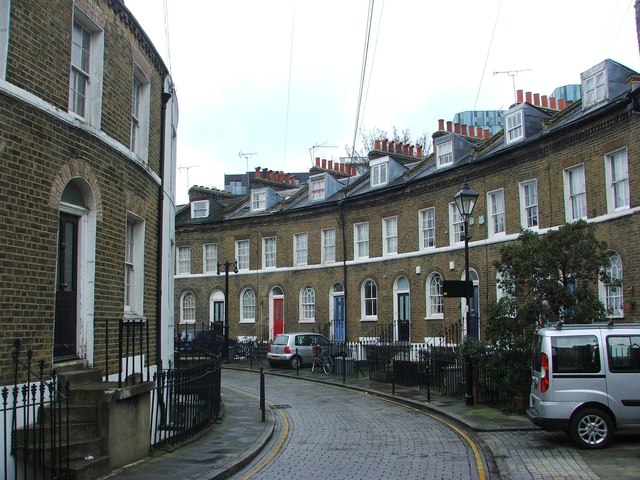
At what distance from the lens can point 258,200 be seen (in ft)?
127

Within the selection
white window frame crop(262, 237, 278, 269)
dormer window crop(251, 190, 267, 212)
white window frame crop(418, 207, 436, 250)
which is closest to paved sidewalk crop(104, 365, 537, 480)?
white window frame crop(418, 207, 436, 250)

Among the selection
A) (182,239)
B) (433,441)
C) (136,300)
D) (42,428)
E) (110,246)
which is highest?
(182,239)

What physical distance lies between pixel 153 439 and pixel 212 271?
2914 centimetres

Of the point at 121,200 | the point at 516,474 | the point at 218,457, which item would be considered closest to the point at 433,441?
the point at 516,474

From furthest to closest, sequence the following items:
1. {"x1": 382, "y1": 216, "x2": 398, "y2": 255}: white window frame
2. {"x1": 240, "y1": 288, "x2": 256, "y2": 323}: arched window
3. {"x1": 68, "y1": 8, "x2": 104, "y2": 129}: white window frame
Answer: {"x1": 240, "y1": 288, "x2": 256, "y2": 323}: arched window < {"x1": 382, "y1": 216, "x2": 398, "y2": 255}: white window frame < {"x1": 68, "y1": 8, "x2": 104, "y2": 129}: white window frame

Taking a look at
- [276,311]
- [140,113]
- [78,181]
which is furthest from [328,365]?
[78,181]

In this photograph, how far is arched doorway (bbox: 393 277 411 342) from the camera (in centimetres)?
2928

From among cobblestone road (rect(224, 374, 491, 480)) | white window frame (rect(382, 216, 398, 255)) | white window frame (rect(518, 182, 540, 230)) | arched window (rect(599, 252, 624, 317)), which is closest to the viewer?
cobblestone road (rect(224, 374, 491, 480))

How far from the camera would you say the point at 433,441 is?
11.7 metres

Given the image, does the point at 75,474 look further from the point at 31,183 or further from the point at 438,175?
the point at 438,175

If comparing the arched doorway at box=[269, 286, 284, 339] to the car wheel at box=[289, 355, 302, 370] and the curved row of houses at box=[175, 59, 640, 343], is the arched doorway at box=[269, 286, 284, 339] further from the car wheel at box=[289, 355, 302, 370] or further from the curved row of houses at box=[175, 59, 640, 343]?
the car wheel at box=[289, 355, 302, 370]

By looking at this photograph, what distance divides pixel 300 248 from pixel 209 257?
7172 mm

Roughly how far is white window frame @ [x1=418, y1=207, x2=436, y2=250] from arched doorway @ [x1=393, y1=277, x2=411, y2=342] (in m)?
2.05

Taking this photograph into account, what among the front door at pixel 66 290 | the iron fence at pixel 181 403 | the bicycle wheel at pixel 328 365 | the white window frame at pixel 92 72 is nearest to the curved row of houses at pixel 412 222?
the bicycle wheel at pixel 328 365
